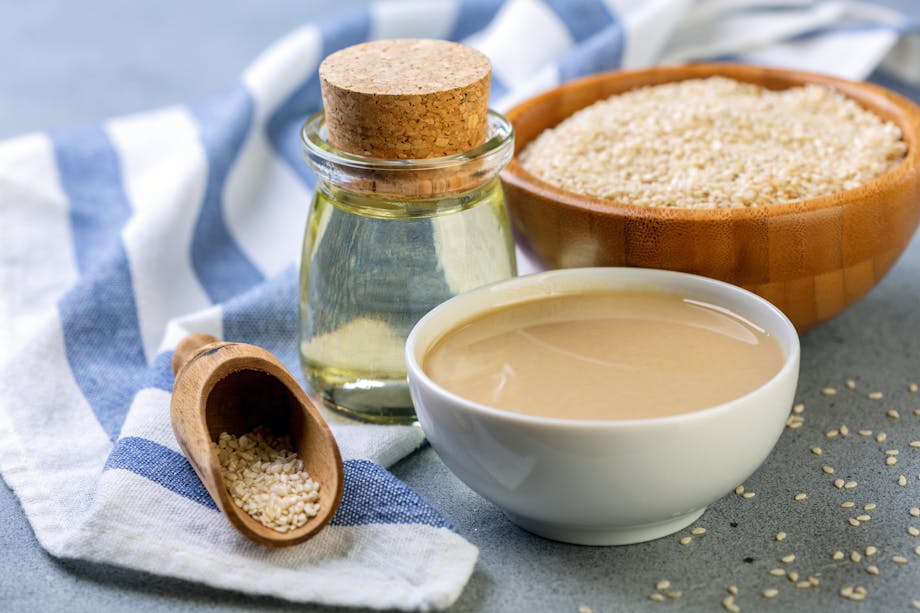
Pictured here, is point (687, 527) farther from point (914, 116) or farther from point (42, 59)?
point (42, 59)

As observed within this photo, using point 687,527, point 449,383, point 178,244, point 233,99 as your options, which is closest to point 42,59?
point 233,99

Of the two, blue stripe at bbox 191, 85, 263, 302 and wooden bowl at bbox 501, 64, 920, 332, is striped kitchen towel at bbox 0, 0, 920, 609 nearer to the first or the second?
blue stripe at bbox 191, 85, 263, 302

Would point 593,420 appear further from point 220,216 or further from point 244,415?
point 220,216

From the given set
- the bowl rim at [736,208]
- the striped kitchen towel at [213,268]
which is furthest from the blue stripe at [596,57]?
the bowl rim at [736,208]

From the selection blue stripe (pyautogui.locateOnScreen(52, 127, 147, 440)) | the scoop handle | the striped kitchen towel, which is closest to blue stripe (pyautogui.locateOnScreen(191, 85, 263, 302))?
the striped kitchen towel

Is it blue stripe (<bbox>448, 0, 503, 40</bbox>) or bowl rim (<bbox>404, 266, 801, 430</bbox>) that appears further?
blue stripe (<bbox>448, 0, 503, 40</bbox>)

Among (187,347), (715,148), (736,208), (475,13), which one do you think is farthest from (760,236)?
(475,13)
